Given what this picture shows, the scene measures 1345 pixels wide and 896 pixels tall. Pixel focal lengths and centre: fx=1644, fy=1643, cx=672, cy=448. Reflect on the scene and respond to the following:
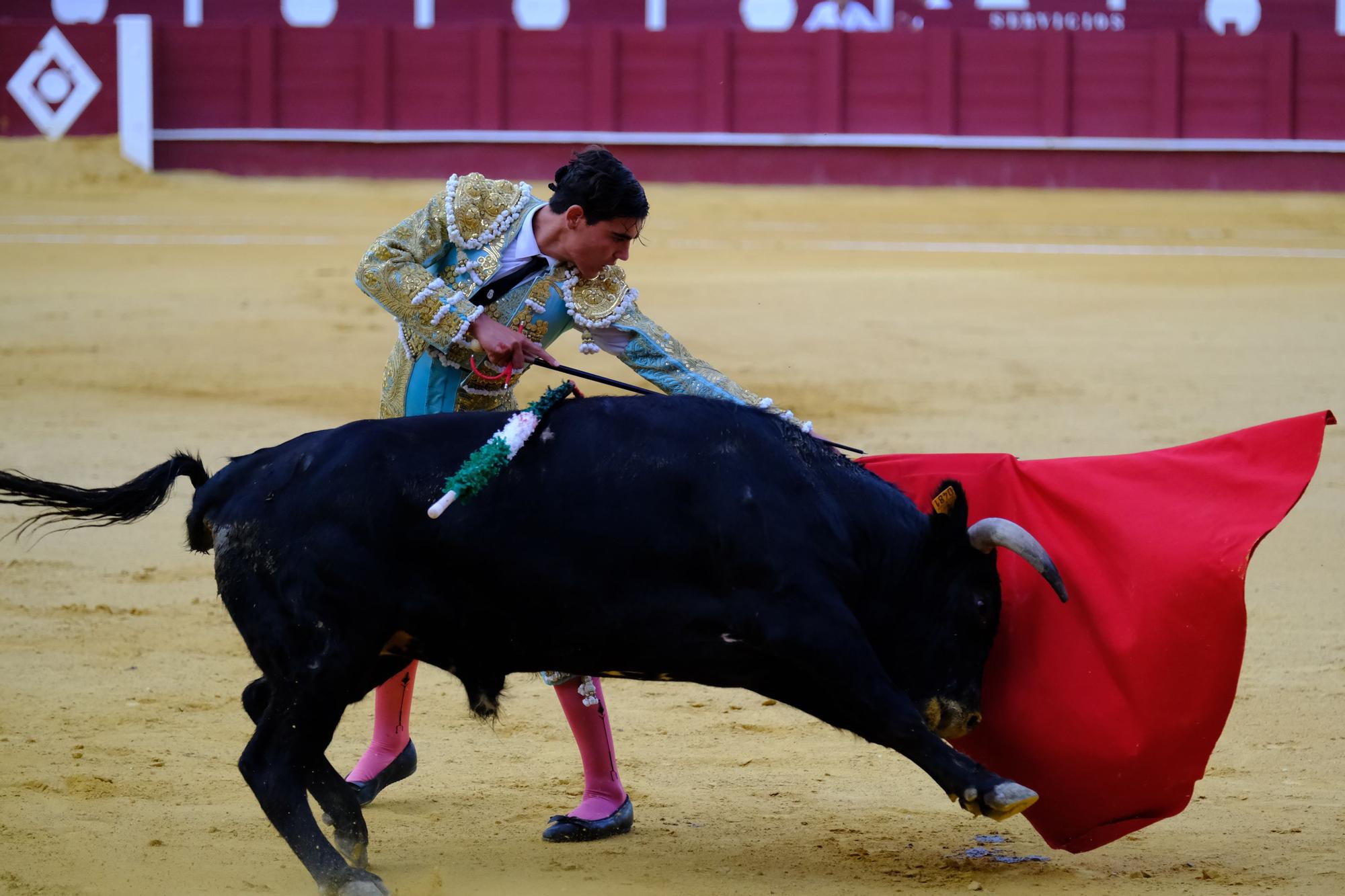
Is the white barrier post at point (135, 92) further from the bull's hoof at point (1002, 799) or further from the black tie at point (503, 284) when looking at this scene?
the bull's hoof at point (1002, 799)

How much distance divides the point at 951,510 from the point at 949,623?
189mm

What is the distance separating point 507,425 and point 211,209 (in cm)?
1174

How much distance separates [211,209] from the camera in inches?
536

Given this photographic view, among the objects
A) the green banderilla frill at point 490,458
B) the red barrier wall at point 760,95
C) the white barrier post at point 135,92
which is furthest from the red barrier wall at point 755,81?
the green banderilla frill at point 490,458

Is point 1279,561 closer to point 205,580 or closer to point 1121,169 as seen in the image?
point 205,580

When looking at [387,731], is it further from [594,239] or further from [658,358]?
[594,239]

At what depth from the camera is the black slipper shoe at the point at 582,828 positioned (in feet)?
9.68

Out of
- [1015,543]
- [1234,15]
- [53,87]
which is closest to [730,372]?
[1015,543]

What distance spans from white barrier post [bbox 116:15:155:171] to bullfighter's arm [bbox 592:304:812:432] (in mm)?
13179

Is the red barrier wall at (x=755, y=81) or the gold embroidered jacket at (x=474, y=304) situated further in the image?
the red barrier wall at (x=755, y=81)

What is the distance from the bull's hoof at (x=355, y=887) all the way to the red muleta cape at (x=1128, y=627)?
1.01 meters

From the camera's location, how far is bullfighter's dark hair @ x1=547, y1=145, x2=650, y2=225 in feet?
9.02

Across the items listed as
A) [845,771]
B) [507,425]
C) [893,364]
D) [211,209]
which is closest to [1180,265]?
[893,364]

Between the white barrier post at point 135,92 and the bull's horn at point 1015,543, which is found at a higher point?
the white barrier post at point 135,92
